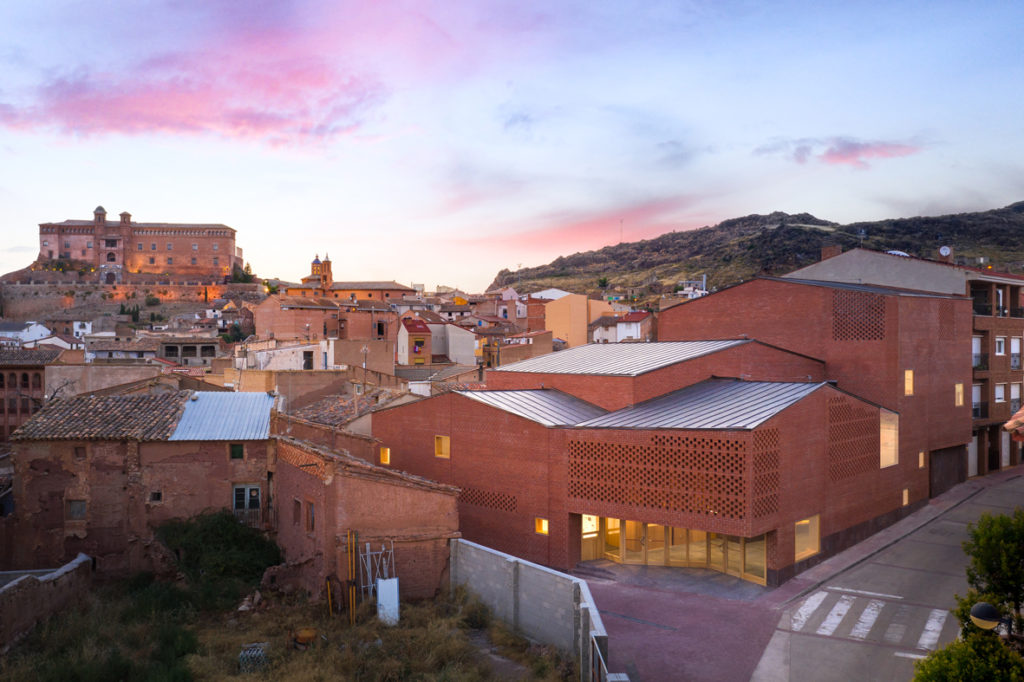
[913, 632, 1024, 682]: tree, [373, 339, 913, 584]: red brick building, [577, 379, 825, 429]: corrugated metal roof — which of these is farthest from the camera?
[577, 379, 825, 429]: corrugated metal roof

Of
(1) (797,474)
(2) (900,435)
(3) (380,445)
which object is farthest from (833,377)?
(3) (380,445)

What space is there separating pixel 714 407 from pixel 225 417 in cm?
1700

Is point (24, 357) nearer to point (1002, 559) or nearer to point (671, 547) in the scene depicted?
point (671, 547)

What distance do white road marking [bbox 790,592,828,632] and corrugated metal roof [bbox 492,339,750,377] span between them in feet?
28.1

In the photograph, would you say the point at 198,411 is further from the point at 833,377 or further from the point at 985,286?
the point at 985,286

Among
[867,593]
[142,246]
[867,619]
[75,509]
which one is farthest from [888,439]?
[142,246]

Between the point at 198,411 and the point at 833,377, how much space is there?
24399 mm

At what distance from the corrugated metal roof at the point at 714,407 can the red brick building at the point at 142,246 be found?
119m

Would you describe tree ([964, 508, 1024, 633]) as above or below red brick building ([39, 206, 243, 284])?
below

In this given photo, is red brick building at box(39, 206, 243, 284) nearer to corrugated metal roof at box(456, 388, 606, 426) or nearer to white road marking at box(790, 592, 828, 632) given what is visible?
corrugated metal roof at box(456, 388, 606, 426)

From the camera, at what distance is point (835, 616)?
55.9ft

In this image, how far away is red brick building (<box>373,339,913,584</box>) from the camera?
18.9 m

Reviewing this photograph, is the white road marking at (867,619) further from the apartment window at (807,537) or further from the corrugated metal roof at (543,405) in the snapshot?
the corrugated metal roof at (543,405)

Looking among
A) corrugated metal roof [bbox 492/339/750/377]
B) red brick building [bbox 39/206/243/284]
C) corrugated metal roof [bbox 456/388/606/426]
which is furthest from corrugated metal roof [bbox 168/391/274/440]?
red brick building [bbox 39/206/243/284]
